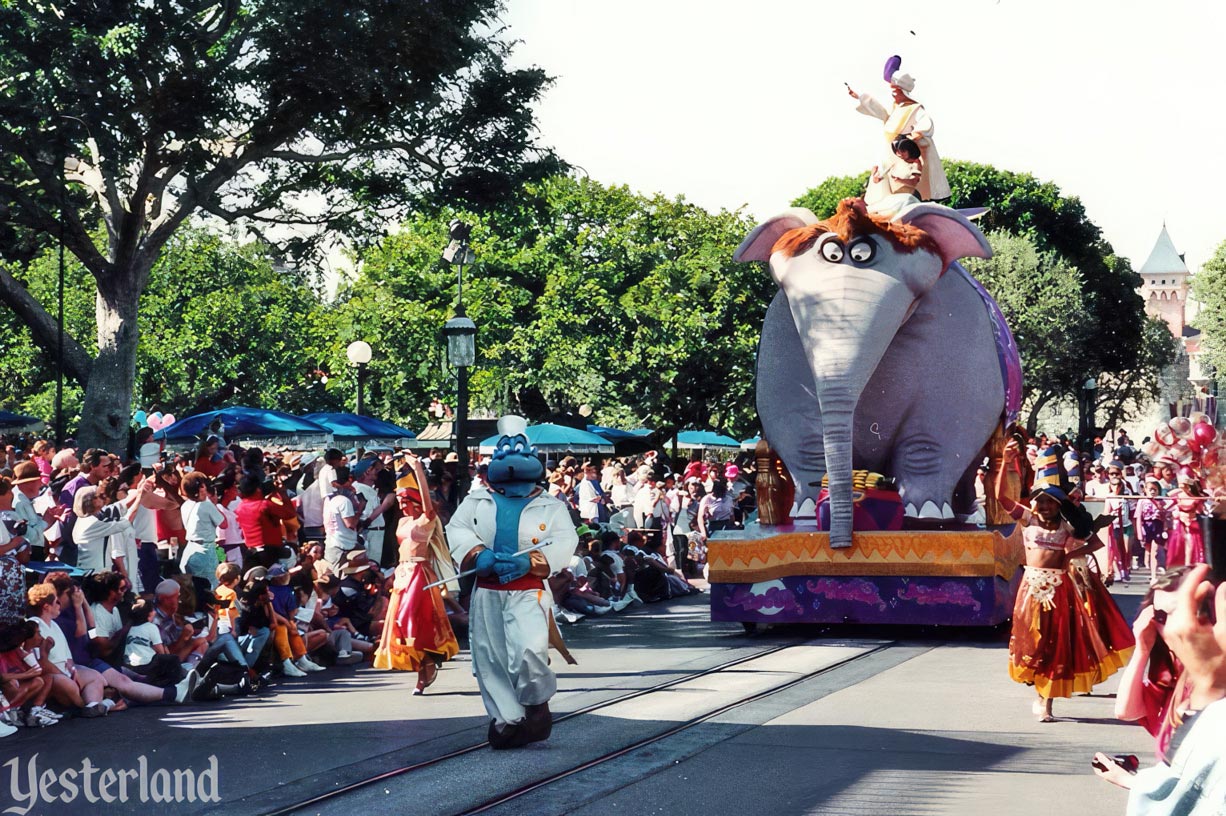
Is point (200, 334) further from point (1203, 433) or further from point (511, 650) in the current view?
point (1203, 433)

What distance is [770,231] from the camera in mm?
16125

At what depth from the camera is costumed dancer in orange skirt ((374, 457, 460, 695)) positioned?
12023mm

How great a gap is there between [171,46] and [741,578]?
999cm

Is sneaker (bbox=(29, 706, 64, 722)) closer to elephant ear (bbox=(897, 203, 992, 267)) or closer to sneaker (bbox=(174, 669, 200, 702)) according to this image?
sneaker (bbox=(174, 669, 200, 702))

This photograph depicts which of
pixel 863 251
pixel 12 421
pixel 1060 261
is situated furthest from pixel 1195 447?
pixel 1060 261

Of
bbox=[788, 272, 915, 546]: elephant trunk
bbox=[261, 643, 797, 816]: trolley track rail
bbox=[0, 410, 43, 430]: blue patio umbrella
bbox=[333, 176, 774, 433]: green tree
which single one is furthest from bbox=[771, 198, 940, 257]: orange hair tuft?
bbox=[333, 176, 774, 433]: green tree

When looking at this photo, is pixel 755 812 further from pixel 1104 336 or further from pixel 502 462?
pixel 1104 336

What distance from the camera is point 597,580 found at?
18406 millimetres

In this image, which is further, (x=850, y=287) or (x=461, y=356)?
(x=461, y=356)

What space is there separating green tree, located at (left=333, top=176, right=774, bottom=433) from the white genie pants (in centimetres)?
3152

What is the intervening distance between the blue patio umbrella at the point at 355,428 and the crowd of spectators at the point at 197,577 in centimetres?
199

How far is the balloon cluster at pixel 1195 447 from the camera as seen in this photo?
584 centimetres

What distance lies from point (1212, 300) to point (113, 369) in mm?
39010

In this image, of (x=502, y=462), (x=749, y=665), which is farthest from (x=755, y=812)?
(x=749, y=665)
